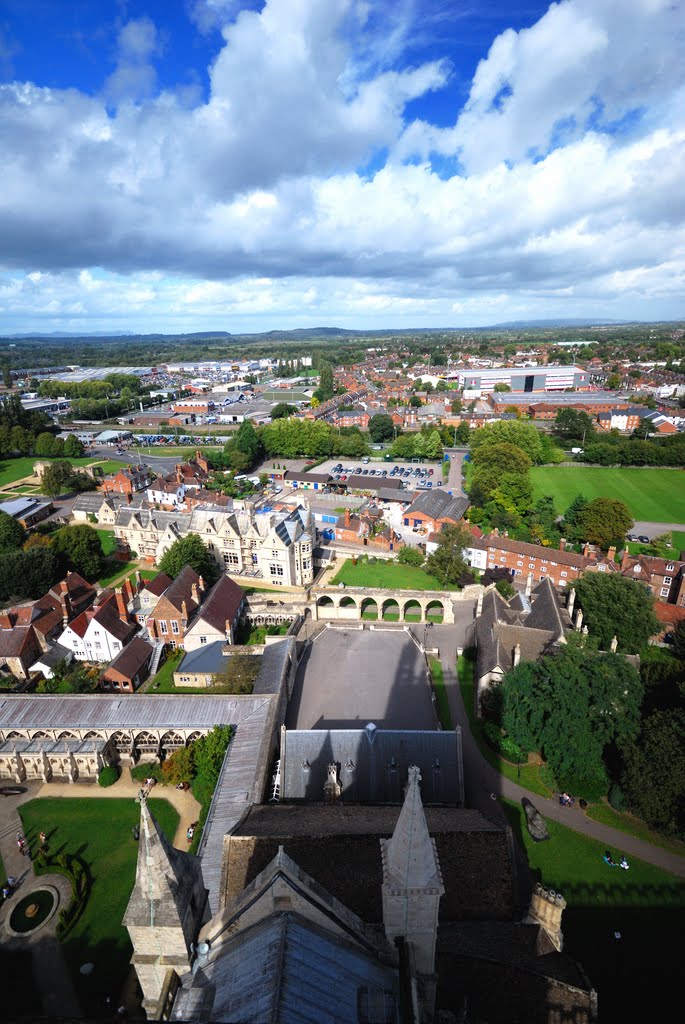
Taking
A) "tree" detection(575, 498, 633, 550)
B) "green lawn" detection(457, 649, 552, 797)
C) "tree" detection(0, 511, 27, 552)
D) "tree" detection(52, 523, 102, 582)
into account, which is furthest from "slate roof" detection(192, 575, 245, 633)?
"tree" detection(575, 498, 633, 550)

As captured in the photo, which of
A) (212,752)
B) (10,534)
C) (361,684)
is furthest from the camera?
(10,534)

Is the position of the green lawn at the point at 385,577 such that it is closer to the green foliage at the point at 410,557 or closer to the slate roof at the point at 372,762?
the green foliage at the point at 410,557

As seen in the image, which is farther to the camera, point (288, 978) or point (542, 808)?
point (542, 808)

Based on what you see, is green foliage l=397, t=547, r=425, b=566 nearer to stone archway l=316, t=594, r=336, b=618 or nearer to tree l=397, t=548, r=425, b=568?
tree l=397, t=548, r=425, b=568

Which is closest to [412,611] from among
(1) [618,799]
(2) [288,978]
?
(1) [618,799]

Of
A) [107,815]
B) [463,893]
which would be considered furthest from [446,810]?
[107,815]

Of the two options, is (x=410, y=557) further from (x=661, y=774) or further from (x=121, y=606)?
(x=661, y=774)

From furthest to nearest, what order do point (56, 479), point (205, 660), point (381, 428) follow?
point (381, 428) < point (56, 479) < point (205, 660)

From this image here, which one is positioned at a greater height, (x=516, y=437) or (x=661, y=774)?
(x=516, y=437)

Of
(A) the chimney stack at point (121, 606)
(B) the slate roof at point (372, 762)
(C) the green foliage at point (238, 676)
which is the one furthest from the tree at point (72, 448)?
(B) the slate roof at point (372, 762)
